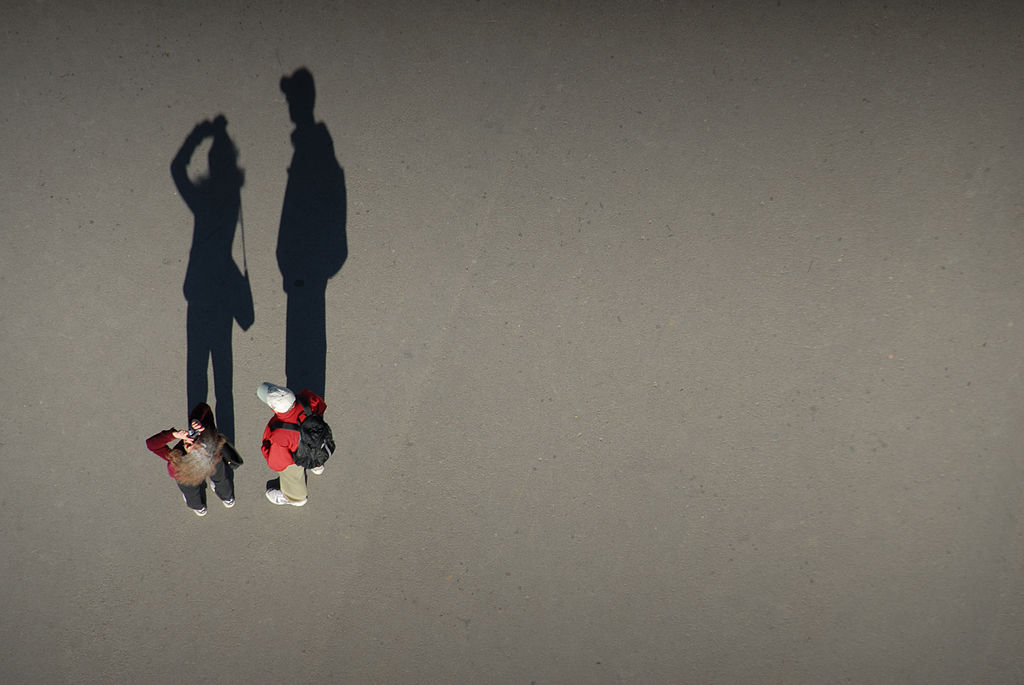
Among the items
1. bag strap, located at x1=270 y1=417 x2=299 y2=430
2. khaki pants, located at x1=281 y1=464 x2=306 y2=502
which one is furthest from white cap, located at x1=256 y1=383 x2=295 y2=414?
khaki pants, located at x1=281 y1=464 x2=306 y2=502

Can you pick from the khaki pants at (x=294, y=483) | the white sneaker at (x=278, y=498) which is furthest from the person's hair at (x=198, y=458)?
the white sneaker at (x=278, y=498)

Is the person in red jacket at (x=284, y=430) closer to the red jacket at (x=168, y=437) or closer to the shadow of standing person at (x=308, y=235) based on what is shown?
the red jacket at (x=168, y=437)

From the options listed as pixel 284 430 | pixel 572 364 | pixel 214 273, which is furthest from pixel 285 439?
pixel 572 364

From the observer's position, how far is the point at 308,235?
457 cm

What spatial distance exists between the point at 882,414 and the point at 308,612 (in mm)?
4571

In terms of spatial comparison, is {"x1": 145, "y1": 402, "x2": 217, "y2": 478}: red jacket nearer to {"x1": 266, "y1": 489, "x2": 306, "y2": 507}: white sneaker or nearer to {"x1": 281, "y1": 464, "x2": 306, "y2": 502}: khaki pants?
{"x1": 281, "y1": 464, "x2": 306, "y2": 502}: khaki pants

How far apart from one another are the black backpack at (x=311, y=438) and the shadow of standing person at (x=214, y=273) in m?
1.02

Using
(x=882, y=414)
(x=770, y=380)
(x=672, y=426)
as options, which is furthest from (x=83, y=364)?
(x=882, y=414)

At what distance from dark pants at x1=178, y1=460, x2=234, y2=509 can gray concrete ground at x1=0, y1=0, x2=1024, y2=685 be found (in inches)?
8.0

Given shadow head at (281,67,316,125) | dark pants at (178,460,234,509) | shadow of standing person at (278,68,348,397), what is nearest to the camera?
dark pants at (178,460,234,509)

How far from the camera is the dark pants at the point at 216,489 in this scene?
412 centimetres

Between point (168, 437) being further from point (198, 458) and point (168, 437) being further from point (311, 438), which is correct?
point (311, 438)

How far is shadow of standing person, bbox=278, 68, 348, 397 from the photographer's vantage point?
4512 millimetres

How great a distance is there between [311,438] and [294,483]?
77cm
